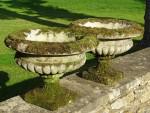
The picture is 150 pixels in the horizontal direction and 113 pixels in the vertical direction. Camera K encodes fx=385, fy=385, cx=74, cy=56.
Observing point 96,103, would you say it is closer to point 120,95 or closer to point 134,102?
point 120,95

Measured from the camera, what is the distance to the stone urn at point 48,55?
14.6ft

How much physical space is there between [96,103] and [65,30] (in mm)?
1059

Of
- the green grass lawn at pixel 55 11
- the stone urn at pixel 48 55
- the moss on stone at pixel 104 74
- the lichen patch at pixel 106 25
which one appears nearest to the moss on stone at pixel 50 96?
the stone urn at pixel 48 55

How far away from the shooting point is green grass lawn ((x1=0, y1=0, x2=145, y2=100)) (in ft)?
51.4

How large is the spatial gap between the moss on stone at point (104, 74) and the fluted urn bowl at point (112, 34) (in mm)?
293

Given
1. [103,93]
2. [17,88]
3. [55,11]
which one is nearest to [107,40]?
[103,93]

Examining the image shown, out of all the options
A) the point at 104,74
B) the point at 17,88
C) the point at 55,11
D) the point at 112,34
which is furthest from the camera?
the point at 55,11

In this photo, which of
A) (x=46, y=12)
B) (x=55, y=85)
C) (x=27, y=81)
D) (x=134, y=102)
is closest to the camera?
(x=55, y=85)

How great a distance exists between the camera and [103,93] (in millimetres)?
5328

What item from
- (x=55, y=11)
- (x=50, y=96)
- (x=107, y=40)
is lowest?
(x=55, y=11)

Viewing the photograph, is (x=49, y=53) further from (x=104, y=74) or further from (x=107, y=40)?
(x=104, y=74)

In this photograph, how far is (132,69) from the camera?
6410mm

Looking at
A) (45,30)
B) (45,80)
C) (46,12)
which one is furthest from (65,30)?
(46,12)

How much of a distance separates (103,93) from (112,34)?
0.82 meters
